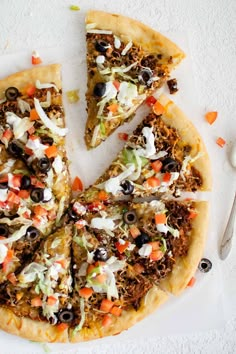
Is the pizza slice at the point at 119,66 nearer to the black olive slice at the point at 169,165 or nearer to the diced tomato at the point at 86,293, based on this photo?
the black olive slice at the point at 169,165

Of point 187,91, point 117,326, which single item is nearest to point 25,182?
point 117,326

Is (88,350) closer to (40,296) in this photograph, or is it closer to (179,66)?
(40,296)

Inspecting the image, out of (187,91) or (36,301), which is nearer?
(36,301)

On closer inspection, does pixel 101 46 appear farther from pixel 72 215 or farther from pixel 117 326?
pixel 117 326

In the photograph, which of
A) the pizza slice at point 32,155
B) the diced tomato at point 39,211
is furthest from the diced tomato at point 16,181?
the diced tomato at point 39,211

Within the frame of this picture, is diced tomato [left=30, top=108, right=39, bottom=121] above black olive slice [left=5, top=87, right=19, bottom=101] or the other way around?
the other way around

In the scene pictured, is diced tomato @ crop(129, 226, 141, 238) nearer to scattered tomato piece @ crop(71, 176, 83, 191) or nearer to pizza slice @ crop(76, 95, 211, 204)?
pizza slice @ crop(76, 95, 211, 204)

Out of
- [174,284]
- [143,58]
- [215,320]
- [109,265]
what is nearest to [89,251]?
[109,265]

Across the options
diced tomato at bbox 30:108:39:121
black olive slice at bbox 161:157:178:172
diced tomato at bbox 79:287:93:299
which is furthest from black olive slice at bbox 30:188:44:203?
black olive slice at bbox 161:157:178:172
